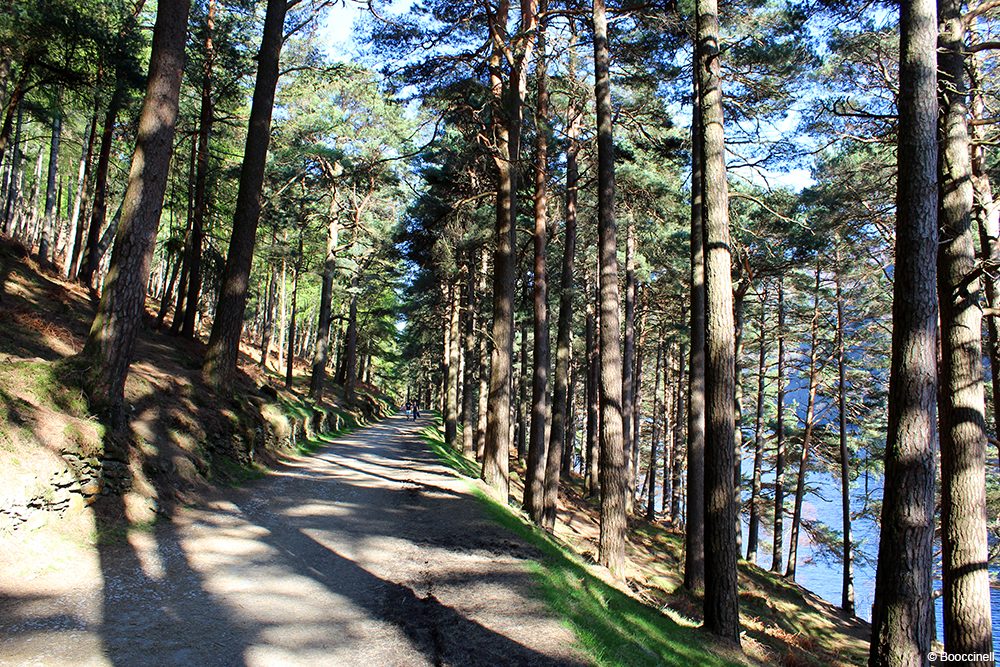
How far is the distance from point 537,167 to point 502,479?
285 inches

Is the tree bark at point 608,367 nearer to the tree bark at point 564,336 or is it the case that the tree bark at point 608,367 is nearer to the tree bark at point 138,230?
the tree bark at point 564,336

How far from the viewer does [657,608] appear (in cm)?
898

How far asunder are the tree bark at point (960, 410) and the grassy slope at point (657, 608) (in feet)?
8.34

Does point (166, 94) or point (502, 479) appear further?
point (502, 479)

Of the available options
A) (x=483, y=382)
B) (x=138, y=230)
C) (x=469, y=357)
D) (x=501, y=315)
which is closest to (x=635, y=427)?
(x=483, y=382)

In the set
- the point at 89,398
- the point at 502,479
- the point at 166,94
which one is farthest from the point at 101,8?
the point at 502,479

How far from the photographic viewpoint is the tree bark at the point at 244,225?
442 inches

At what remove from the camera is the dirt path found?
3.79m

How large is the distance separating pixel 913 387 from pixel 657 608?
18.0ft

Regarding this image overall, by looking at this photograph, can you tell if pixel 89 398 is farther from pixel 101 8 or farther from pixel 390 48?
pixel 101 8

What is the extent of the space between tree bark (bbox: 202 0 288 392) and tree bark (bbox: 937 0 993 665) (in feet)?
36.7

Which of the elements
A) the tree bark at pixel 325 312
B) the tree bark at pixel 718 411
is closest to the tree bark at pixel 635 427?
the tree bark at pixel 325 312

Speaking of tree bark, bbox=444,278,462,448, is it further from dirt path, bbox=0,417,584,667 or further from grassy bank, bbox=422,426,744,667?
dirt path, bbox=0,417,584,667

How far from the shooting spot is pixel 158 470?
7148mm
